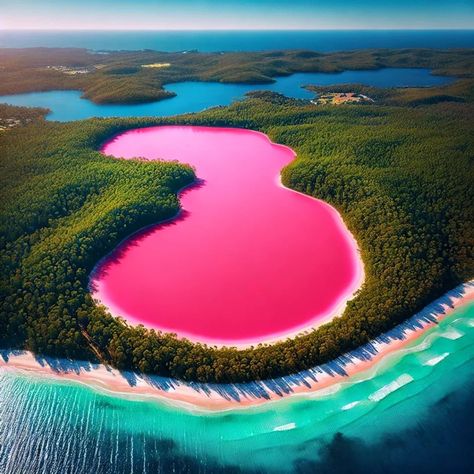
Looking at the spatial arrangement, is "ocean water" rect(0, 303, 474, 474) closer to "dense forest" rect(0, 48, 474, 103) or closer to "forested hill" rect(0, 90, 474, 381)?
"forested hill" rect(0, 90, 474, 381)

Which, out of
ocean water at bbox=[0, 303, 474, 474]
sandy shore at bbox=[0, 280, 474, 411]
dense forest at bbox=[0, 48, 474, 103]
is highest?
dense forest at bbox=[0, 48, 474, 103]

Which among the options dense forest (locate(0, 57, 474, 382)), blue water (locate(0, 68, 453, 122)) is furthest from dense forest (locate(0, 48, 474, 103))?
dense forest (locate(0, 57, 474, 382))

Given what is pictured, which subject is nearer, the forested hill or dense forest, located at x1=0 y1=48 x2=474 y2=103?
the forested hill

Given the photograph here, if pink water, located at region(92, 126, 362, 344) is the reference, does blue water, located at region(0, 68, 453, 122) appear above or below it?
above

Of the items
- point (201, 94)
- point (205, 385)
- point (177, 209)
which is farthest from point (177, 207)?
point (201, 94)

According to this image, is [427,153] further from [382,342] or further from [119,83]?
[119,83]

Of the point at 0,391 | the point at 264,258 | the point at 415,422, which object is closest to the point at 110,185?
the point at 264,258
